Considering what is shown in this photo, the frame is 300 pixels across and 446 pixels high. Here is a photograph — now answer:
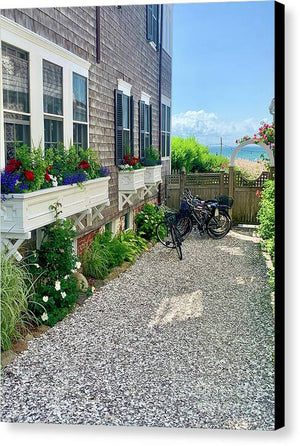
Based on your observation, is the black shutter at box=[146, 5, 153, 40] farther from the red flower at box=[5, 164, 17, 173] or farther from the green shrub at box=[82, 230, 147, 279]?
the green shrub at box=[82, 230, 147, 279]

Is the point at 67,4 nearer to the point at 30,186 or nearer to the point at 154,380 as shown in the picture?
the point at 30,186

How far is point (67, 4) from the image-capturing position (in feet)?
15.7

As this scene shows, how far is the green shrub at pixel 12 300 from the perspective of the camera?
14.5ft

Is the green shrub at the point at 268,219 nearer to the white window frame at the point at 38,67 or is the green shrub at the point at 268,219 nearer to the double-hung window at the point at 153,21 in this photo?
the double-hung window at the point at 153,21

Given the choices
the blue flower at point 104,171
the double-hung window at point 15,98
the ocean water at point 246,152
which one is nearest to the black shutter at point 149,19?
the double-hung window at point 15,98

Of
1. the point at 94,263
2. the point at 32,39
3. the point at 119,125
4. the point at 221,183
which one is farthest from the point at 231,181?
the point at 119,125

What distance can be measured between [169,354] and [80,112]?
228cm

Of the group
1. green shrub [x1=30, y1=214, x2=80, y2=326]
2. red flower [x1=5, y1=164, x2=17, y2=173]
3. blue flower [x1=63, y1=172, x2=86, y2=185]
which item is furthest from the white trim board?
green shrub [x1=30, y1=214, x2=80, y2=326]

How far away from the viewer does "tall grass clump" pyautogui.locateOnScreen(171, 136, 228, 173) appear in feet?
14.8

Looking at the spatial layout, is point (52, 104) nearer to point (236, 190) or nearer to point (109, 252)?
point (109, 252)

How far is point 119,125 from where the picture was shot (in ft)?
20.1

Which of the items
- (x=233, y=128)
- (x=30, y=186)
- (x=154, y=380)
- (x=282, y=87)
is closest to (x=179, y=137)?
(x=233, y=128)

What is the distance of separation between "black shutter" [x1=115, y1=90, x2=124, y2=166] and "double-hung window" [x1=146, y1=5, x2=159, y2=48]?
1.18m

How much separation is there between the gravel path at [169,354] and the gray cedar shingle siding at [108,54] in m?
1.05
